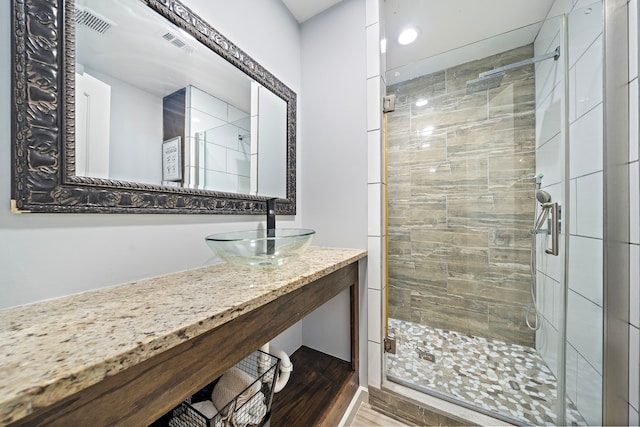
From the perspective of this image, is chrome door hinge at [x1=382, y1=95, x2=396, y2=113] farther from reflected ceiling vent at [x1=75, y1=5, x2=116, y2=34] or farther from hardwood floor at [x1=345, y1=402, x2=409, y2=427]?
hardwood floor at [x1=345, y1=402, x2=409, y2=427]

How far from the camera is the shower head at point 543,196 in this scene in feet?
4.14

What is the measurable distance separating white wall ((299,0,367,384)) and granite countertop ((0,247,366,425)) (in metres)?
0.63

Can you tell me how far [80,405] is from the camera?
0.29m

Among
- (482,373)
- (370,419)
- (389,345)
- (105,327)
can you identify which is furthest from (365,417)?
(105,327)

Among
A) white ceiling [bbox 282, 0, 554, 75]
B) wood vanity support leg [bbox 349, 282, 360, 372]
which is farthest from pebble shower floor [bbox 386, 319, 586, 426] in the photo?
white ceiling [bbox 282, 0, 554, 75]

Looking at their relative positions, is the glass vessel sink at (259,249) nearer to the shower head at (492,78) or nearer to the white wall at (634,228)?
the white wall at (634,228)

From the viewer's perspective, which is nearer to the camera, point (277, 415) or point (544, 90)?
point (277, 415)

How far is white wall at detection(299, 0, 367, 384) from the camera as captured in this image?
48.5 inches

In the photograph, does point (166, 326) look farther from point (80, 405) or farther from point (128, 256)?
point (128, 256)

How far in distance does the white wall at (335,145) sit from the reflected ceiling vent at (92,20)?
3.03 feet

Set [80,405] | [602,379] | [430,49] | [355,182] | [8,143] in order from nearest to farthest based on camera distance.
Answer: [80,405] < [8,143] < [602,379] < [355,182] < [430,49]

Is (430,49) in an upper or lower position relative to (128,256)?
upper

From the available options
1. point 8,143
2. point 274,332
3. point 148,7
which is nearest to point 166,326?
point 274,332

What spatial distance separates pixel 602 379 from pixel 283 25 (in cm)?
220
